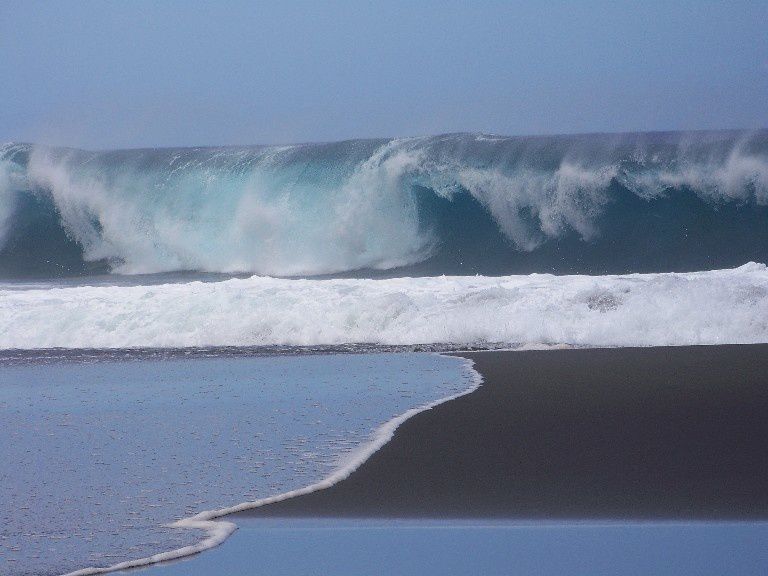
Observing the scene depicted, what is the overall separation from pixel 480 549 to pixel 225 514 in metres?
0.82

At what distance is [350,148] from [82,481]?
14672 mm

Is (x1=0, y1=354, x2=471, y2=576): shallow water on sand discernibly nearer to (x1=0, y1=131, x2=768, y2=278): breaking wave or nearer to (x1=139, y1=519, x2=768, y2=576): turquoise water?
(x1=139, y1=519, x2=768, y2=576): turquoise water

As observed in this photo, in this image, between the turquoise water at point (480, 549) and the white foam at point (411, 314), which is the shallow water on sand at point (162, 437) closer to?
the turquoise water at point (480, 549)

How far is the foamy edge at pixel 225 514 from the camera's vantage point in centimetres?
275

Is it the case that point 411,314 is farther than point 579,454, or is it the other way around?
point 411,314

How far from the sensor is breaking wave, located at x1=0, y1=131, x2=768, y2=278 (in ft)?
51.1

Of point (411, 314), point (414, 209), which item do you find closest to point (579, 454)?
point (411, 314)

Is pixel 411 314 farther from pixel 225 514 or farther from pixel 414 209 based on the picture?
pixel 414 209

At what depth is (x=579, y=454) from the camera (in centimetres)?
402

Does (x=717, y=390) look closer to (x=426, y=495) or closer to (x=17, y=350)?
(x=426, y=495)

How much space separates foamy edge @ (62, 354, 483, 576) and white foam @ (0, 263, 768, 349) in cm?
394

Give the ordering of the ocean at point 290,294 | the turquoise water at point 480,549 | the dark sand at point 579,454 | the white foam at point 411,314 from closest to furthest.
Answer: the turquoise water at point 480,549 < the dark sand at point 579,454 < the ocean at point 290,294 < the white foam at point 411,314

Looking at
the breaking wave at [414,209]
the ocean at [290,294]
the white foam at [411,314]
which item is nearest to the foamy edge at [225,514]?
the ocean at [290,294]

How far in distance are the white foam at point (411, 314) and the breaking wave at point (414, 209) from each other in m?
5.58
